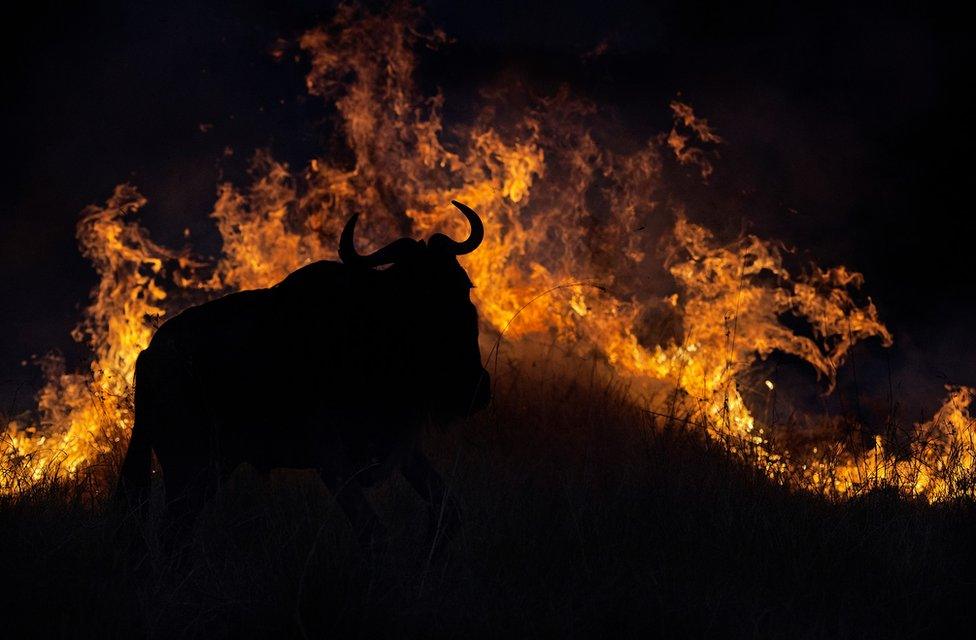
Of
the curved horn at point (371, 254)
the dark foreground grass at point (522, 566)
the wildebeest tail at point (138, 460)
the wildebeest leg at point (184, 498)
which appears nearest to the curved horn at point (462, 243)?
the curved horn at point (371, 254)

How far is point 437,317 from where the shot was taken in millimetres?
4496

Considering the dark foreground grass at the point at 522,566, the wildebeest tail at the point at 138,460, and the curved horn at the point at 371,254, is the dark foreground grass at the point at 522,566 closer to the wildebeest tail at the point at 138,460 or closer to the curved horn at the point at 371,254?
the wildebeest tail at the point at 138,460

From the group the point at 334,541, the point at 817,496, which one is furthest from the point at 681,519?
the point at 334,541

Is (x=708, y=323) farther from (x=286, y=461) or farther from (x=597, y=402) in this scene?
(x=286, y=461)

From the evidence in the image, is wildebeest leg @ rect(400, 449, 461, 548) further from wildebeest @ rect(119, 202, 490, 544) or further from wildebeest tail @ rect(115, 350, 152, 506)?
wildebeest tail @ rect(115, 350, 152, 506)

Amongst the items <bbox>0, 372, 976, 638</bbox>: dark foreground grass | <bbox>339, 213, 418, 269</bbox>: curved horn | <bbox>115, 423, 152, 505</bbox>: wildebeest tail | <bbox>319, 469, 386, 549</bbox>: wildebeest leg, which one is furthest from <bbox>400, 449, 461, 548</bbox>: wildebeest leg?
<bbox>115, 423, 152, 505</bbox>: wildebeest tail

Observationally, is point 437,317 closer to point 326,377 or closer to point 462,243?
point 462,243

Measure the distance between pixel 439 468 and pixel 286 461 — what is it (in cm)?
152

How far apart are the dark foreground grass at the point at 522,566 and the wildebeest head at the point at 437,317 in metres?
0.33

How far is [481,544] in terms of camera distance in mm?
4473

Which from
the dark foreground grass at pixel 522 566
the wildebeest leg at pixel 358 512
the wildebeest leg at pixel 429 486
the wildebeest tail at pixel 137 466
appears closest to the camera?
the dark foreground grass at pixel 522 566

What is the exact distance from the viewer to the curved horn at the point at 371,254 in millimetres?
4539

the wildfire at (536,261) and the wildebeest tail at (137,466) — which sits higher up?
the wildfire at (536,261)

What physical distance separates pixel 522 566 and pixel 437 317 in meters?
1.26
